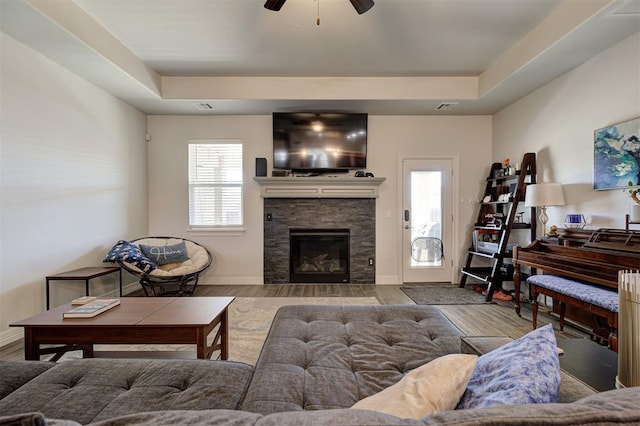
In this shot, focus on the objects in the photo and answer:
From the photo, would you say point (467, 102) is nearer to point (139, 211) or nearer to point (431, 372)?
point (431, 372)

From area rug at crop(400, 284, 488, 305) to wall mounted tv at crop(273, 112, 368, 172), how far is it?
205 centimetres

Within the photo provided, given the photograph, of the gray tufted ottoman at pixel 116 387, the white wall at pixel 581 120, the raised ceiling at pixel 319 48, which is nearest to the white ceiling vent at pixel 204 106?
the raised ceiling at pixel 319 48

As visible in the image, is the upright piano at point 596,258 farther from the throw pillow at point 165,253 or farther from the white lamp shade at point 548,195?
the throw pillow at point 165,253

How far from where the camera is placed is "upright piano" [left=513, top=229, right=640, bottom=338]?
216cm

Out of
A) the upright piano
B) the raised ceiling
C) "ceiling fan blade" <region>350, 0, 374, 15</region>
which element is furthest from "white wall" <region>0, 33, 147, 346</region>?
the upright piano

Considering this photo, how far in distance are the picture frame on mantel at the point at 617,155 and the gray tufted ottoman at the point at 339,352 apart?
2.30m

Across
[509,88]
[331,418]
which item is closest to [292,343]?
[331,418]

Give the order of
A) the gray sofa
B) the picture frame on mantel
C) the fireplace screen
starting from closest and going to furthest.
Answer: the gray sofa < the picture frame on mantel < the fireplace screen

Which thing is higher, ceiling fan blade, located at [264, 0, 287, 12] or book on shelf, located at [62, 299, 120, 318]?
ceiling fan blade, located at [264, 0, 287, 12]

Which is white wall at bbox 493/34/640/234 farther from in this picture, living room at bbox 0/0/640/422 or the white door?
the white door

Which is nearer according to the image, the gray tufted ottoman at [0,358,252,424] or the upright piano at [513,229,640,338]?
the gray tufted ottoman at [0,358,252,424]

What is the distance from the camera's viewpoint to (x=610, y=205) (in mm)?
2689

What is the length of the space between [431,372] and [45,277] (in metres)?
3.68

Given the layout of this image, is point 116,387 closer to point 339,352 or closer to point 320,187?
point 339,352
